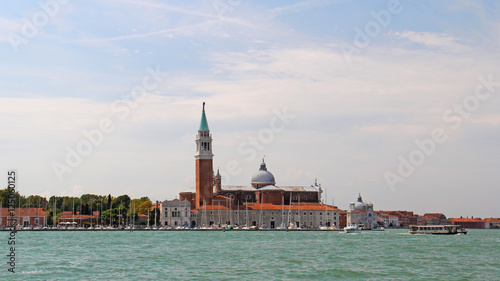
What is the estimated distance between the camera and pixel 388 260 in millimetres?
39031

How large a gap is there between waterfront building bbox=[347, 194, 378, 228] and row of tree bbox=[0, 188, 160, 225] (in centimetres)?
3182

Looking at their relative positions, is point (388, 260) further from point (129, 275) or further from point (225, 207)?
point (225, 207)

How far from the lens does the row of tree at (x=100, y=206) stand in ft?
345

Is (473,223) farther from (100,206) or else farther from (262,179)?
(100,206)

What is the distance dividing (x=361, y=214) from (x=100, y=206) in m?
46.7

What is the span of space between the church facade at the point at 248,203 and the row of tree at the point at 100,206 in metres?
8.08

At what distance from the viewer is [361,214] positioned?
126562 mm

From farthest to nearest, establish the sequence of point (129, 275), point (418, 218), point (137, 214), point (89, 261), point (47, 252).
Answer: point (418, 218), point (137, 214), point (47, 252), point (89, 261), point (129, 275)

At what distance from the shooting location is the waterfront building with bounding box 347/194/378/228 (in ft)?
377

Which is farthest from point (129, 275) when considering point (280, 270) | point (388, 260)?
point (388, 260)

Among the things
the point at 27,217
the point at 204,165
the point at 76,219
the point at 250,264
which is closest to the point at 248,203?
the point at 204,165

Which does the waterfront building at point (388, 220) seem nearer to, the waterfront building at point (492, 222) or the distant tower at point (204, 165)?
the waterfront building at point (492, 222)

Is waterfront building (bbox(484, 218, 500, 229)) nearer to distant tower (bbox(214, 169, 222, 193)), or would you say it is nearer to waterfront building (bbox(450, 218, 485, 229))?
waterfront building (bbox(450, 218, 485, 229))

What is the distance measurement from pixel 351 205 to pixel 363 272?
3306 inches
